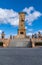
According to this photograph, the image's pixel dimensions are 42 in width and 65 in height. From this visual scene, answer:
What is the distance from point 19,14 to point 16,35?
38.7 feet

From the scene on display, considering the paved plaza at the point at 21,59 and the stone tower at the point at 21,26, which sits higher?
the stone tower at the point at 21,26

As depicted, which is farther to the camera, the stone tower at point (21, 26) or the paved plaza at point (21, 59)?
the stone tower at point (21, 26)

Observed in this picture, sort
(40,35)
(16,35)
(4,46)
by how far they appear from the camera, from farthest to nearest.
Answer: (40,35) → (16,35) → (4,46)

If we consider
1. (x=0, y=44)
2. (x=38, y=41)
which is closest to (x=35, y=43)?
(x=38, y=41)

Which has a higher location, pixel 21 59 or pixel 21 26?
pixel 21 26

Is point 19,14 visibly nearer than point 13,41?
No

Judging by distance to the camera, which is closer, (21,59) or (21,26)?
(21,59)

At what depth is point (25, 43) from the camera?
95062mm

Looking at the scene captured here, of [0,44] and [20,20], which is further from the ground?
[20,20]

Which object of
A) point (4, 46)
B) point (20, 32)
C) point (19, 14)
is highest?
point (19, 14)

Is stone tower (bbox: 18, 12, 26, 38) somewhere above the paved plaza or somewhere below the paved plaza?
above

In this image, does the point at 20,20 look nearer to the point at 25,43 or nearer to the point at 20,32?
the point at 20,32

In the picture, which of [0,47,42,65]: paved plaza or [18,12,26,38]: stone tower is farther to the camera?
[18,12,26,38]: stone tower

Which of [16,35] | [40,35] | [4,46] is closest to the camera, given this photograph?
[4,46]
